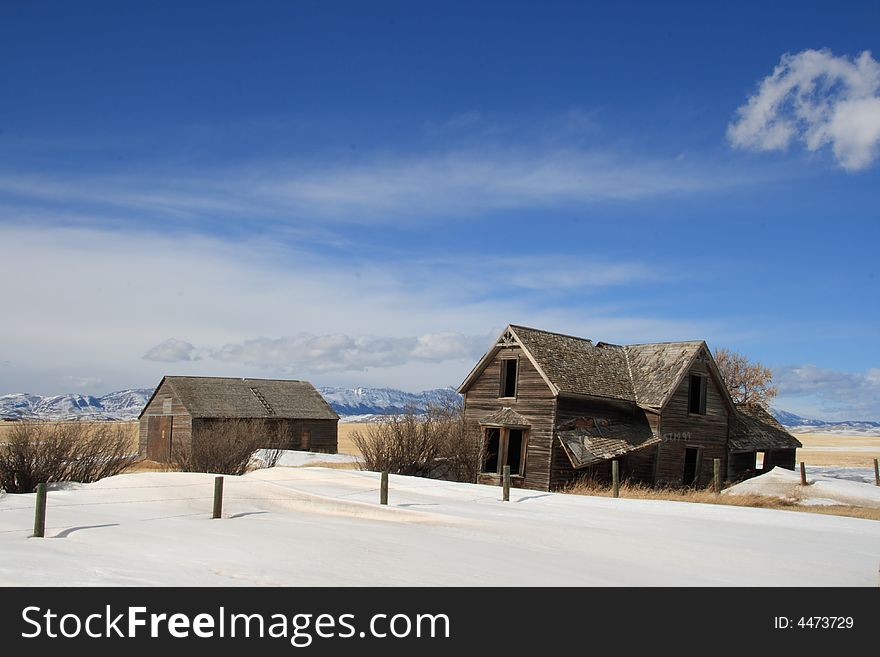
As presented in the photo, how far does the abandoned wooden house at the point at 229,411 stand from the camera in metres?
43.8

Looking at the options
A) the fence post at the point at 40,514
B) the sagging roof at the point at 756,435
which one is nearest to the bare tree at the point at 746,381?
the sagging roof at the point at 756,435

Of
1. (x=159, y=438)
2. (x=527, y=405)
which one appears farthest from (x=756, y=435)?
(x=159, y=438)

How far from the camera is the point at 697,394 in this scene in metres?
34.5

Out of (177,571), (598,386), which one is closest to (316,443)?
(598,386)

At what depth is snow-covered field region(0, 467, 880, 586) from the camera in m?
11.6

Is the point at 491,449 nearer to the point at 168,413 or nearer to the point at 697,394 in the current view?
the point at 697,394

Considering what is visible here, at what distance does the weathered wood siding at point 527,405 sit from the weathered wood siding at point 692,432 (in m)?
5.06

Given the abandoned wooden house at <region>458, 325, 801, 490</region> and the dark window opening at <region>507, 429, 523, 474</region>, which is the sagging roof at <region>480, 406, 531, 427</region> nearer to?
the abandoned wooden house at <region>458, 325, 801, 490</region>

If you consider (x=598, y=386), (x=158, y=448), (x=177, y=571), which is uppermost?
(x=598, y=386)

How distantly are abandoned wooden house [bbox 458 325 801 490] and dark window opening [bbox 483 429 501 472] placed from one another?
4 centimetres

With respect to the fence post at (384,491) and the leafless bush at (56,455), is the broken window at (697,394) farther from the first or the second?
the leafless bush at (56,455)
